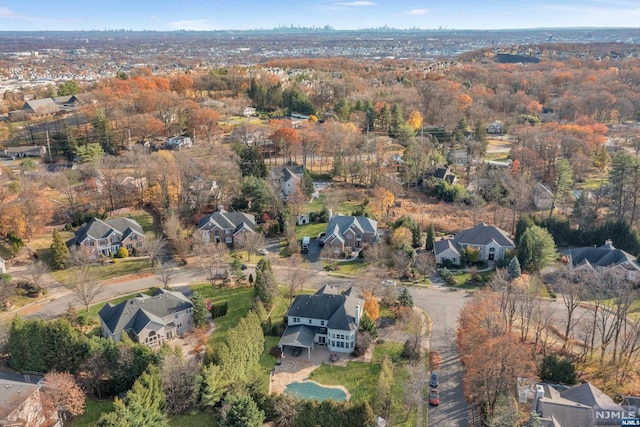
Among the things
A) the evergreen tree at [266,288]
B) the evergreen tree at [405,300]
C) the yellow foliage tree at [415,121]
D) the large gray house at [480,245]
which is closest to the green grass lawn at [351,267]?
the large gray house at [480,245]

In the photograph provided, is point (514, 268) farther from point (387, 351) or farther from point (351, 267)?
point (387, 351)

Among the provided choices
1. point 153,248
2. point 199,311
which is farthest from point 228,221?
point 199,311

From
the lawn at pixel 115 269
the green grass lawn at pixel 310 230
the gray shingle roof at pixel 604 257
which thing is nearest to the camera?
the gray shingle roof at pixel 604 257

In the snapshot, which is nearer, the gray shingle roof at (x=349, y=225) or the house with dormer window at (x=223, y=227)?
the gray shingle roof at (x=349, y=225)

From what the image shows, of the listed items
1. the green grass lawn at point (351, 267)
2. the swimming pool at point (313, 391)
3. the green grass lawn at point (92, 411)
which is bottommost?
the green grass lawn at point (92, 411)

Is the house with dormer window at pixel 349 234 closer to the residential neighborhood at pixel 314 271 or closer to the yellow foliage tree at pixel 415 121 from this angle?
the residential neighborhood at pixel 314 271

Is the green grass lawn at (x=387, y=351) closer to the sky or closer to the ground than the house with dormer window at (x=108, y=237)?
closer to the ground

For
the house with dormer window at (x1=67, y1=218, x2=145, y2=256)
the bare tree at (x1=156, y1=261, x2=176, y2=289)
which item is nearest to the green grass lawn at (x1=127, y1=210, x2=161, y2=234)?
the house with dormer window at (x1=67, y1=218, x2=145, y2=256)
